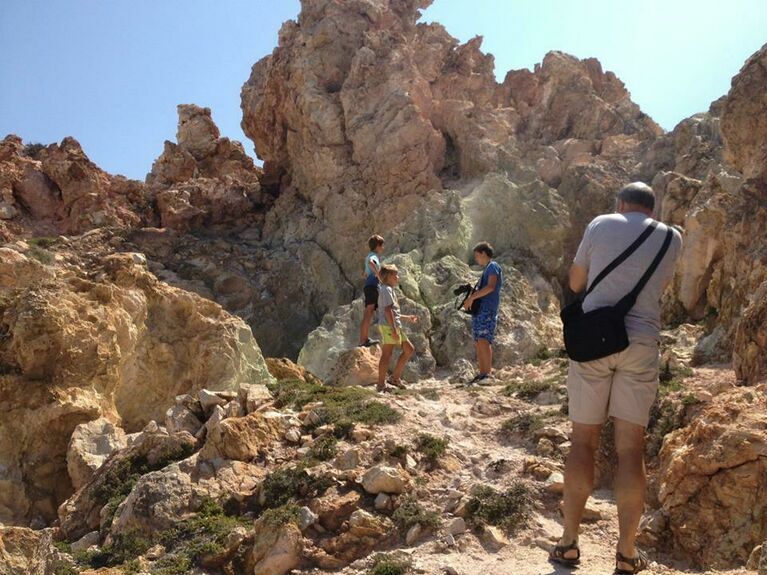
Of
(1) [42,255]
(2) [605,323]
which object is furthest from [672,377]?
(1) [42,255]

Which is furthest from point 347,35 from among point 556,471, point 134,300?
point 556,471

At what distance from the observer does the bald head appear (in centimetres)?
446

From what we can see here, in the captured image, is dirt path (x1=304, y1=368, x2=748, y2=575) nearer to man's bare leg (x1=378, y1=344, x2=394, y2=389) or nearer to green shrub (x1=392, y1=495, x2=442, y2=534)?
A: green shrub (x1=392, y1=495, x2=442, y2=534)

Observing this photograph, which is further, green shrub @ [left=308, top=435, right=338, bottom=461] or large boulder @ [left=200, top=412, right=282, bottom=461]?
large boulder @ [left=200, top=412, right=282, bottom=461]

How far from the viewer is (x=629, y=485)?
13.3ft

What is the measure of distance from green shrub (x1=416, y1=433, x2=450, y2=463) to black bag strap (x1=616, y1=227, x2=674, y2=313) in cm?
269

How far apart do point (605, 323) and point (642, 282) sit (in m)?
0.36

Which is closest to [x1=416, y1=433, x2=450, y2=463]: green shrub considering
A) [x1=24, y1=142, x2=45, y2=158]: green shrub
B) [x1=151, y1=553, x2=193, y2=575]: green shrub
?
Result: [x1=151, y1=553, x2=193, y2=575]: green shrub

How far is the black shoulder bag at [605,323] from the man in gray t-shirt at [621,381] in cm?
3

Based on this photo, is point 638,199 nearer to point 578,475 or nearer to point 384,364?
point 578,475

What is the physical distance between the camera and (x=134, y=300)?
34.5 feet

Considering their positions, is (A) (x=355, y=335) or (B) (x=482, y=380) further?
(A) (x=355, y=335)

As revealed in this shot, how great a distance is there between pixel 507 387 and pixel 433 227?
8.73 m

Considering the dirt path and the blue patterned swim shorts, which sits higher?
the blue patterned swim shorts
